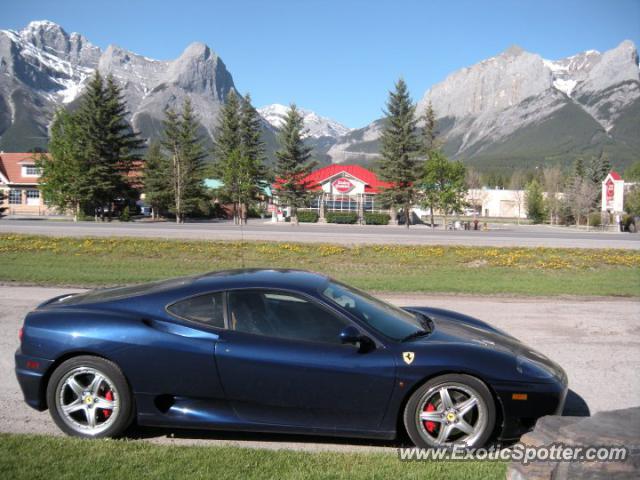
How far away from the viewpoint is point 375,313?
193 inches

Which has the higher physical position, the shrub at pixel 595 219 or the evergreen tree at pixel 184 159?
the evergreen tree at pixel 184 159

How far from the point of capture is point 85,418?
14.8 ft

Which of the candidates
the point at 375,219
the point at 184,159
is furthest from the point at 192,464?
the point at 184,159

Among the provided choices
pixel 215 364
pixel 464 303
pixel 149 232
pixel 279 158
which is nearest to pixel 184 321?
pixel 215 364

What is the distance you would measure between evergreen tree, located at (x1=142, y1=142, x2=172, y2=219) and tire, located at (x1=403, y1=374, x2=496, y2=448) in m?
55.2

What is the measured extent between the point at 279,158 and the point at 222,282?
57.9 metres

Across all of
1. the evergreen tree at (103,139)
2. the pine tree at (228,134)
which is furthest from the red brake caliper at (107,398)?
the pine tree at (228,134)

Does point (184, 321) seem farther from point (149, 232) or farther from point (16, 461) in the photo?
point (149, 232)

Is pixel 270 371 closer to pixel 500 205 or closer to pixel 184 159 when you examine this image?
pixel 184 159

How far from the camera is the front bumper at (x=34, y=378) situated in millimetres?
4547

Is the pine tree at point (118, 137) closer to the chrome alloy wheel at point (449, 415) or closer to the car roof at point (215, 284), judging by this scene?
the car roof at point (215, 284)

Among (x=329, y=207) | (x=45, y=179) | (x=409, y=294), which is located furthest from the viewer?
(x=329, y=207)

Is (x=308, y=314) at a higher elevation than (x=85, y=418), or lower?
higher

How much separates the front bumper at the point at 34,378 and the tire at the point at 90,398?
→ 8 centimetres
